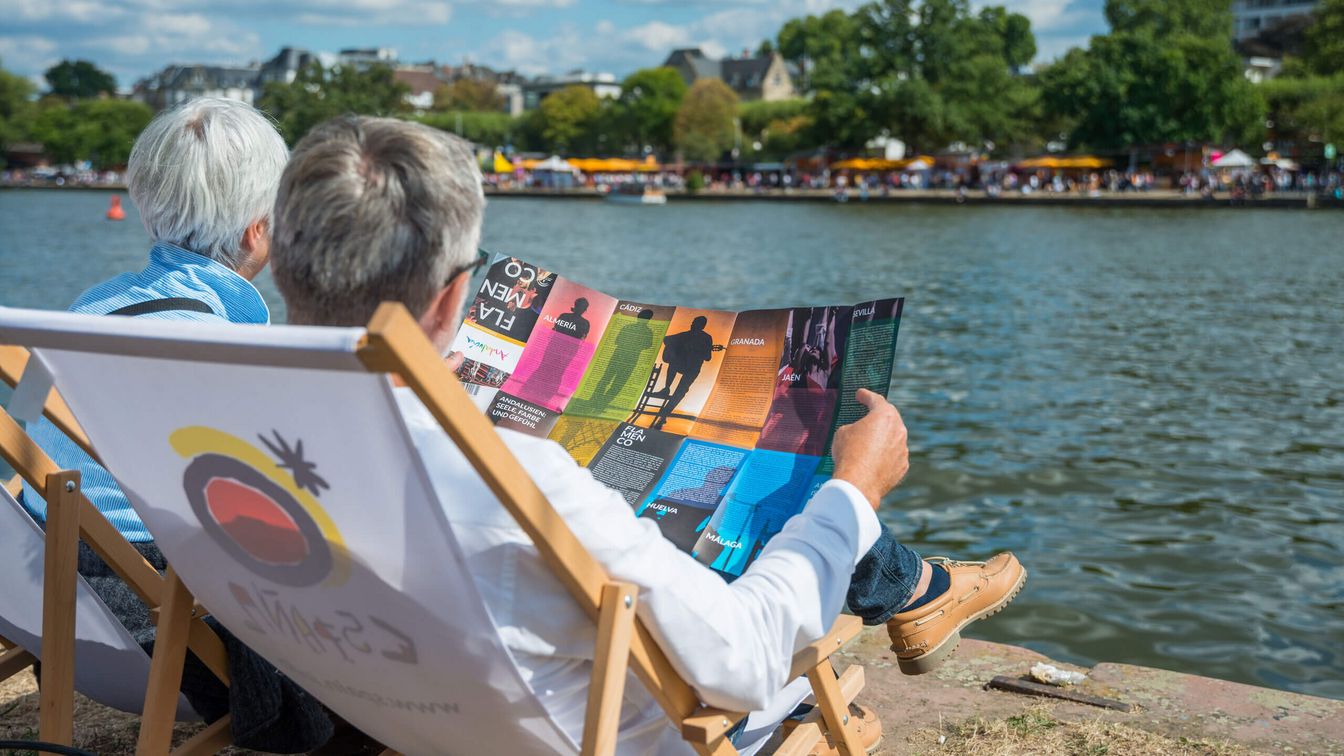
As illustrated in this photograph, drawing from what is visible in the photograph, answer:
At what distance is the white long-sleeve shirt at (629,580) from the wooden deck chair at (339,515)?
3 cm

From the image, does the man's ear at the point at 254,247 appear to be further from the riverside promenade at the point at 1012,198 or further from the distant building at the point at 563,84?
the distant building at the point at 563,84

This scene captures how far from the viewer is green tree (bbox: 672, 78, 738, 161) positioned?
81.1 meters

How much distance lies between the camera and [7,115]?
11531 cm

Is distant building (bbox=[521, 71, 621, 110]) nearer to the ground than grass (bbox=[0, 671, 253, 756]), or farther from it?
farther from it

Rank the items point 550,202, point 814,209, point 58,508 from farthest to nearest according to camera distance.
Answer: point 550,202 → point 814,209 → point 58,508

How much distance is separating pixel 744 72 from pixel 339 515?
Result: 380ft

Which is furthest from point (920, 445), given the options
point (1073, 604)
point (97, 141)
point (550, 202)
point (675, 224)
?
point (97, 141)

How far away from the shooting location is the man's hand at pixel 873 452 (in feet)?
5.74

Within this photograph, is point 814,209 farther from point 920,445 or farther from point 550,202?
point 920,445

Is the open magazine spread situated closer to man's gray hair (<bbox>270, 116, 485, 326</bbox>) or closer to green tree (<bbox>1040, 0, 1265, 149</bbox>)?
man's gray hair (<bbox>270, 116, 485, 326</bbox>)

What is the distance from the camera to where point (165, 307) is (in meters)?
2.09

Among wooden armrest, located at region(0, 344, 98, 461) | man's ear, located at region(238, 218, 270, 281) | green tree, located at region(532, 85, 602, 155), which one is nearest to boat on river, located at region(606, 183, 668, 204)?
green tree, located at region(532, 85, 602, 155)

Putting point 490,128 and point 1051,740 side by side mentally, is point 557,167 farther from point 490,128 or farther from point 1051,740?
point 1051,740

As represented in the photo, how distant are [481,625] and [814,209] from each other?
5095 cm
